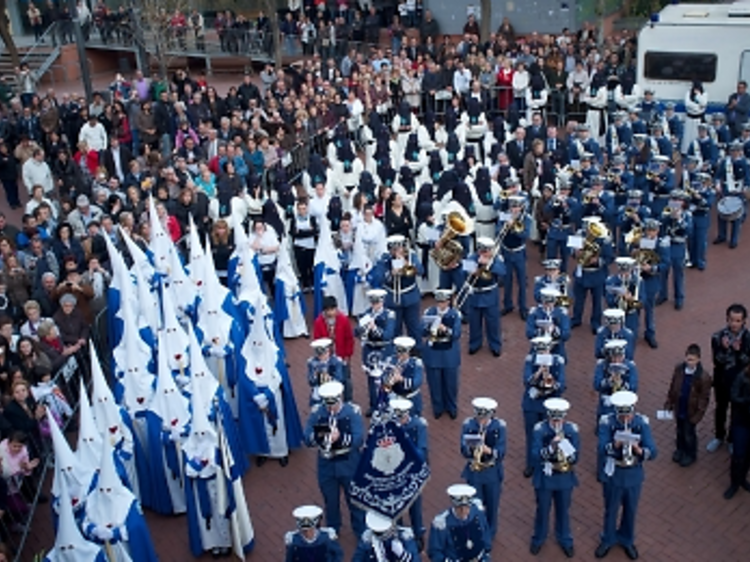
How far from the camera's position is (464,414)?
471 inches

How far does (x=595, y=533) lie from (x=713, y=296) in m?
6.31

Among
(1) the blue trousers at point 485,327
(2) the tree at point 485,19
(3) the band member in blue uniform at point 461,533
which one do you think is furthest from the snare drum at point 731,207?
(2) the tree at point 485,19

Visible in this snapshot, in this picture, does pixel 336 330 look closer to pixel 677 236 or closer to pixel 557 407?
pixel 557 407

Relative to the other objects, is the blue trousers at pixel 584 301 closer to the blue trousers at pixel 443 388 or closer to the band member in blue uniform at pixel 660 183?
the band member in blue uniform at pixel 660 183

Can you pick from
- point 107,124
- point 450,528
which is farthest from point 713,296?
point 107,124

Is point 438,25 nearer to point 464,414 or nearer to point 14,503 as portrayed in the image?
point 464,414

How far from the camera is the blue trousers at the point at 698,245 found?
15.3 metres

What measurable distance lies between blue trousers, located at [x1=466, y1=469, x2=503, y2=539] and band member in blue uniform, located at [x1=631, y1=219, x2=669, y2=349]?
481 cm

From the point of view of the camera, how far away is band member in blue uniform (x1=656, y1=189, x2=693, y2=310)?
45.7ft

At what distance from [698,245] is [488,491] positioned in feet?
25.8

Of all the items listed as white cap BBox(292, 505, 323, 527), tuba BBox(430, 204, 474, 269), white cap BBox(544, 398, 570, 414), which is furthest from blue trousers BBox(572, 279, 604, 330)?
white cap BBox(292, 505, 323, 527)

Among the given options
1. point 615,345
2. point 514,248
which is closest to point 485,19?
point 514,248

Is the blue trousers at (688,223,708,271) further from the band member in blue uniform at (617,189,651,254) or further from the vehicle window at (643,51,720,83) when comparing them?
the vehicle window at (643,51,720,83)

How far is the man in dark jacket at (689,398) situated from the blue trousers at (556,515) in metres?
1.84
